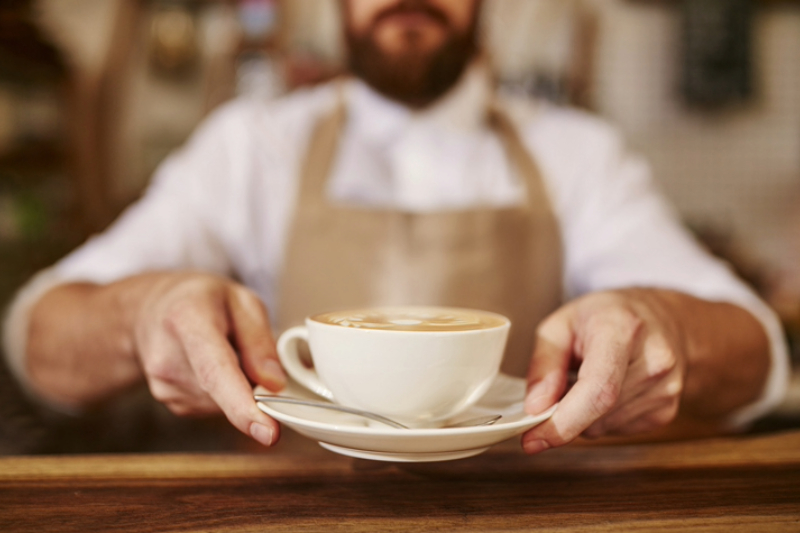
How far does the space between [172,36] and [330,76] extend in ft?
2.96

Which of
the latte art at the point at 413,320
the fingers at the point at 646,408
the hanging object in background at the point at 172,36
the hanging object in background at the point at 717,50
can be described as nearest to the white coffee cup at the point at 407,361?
the latte art at the point at 413,320

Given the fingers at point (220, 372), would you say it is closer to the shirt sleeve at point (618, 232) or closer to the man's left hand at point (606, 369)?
the man's left hand at point (606, 369)

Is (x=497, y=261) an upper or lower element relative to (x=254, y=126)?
lower

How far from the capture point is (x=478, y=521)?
0.43m

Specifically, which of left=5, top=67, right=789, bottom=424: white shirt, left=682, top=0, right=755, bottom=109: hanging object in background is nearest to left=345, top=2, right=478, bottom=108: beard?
left=5, top=67, right=789, bottom=424: white shirt

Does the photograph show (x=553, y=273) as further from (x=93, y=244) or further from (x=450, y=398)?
(x=93, y=244)

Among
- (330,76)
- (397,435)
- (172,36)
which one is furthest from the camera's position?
(172,36)

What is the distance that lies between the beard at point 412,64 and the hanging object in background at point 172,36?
1.31 metres

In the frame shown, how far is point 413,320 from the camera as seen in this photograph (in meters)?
0.55

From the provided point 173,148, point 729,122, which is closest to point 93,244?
point 173,148

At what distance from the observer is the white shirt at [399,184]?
1.28 metres

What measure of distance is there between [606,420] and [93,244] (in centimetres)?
99

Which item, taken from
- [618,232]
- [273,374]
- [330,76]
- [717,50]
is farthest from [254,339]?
[717,50]

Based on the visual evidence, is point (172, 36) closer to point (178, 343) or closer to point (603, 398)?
point (178, 343)
